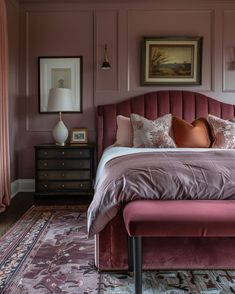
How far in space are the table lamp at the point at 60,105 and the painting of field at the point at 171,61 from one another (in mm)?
1258

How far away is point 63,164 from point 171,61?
7.01ft

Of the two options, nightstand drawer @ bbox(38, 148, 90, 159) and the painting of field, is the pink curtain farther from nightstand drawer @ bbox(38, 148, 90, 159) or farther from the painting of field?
the painting of field

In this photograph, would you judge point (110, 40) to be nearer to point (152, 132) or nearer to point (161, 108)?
point (161, 108)

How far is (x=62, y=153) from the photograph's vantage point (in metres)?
4.30

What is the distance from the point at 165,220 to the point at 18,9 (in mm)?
4155

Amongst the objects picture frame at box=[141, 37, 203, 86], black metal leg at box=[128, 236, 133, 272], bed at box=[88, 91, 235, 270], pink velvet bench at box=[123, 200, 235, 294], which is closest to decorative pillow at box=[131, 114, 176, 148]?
picture frame at box=[141, 37, 203, 86]

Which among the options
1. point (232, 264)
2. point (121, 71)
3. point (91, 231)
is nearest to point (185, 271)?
point (232, 264)

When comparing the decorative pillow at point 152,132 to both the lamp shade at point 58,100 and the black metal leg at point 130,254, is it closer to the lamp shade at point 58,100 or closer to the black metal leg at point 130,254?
the lamp shade at point 58,100

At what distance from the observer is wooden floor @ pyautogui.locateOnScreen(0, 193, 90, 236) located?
345 centimetres

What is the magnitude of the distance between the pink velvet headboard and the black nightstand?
1.25ft

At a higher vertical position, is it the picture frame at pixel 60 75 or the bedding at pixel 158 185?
the picture frame at pixel 60 75

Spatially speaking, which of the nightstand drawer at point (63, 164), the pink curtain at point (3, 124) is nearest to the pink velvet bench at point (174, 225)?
the pink curtain at point (3, 124)

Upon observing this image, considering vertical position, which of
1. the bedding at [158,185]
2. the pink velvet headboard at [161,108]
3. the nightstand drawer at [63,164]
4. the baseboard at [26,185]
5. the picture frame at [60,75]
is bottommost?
the baseboard at [26,185]

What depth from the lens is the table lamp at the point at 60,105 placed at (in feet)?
14.2
